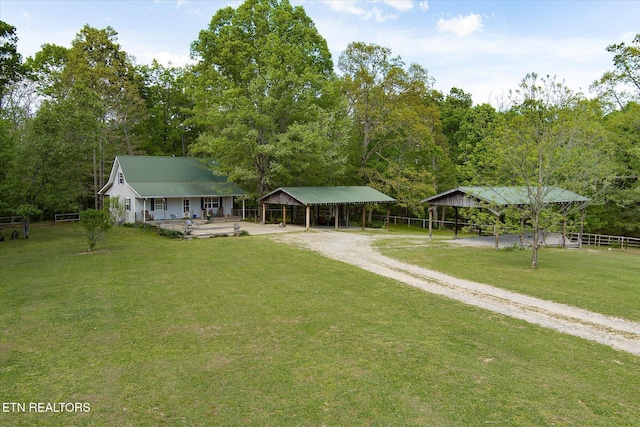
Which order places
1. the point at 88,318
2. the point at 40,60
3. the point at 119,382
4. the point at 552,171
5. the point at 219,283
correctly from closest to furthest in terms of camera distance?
the point at 119,382 → the point at 88,318 → the point at 219,283 → the point at 552,171 → the point at 40,60

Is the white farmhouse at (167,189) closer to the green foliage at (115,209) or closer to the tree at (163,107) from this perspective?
the green foliage at (115,209)

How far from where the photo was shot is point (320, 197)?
30.2 m

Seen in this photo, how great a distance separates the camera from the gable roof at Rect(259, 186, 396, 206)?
29.4 m

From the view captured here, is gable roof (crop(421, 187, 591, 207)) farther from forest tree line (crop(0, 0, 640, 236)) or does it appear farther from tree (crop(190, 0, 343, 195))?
tree (crop(190, 0, 343, 195))

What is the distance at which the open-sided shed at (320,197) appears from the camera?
2923 cm

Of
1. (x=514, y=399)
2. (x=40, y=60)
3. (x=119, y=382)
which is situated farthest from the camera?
(x=40, y=60)

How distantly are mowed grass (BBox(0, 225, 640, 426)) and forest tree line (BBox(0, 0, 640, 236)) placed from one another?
15.1m

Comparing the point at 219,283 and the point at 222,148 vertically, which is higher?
the point at 222,148

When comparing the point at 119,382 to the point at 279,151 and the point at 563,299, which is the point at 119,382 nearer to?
the point at 563,299

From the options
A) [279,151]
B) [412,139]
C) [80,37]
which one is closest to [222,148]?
[279,151]

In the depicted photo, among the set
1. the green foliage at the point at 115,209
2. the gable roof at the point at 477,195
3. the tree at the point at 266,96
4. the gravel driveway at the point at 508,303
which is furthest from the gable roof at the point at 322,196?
the green foliage at the point at 115,209

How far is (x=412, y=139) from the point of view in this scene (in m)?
37.8

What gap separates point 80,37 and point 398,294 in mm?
41647

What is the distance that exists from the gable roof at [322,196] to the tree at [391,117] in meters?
4.41
